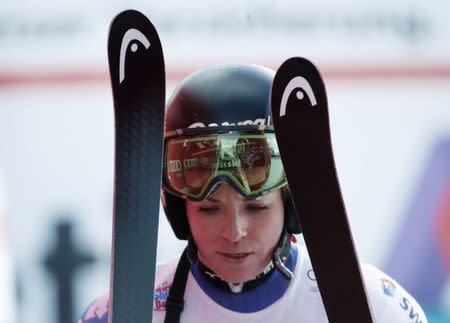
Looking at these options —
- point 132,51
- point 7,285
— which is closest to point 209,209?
point 132,51

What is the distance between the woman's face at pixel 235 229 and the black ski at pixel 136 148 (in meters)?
0.09

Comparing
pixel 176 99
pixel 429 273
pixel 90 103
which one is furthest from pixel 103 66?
pixel 176 99

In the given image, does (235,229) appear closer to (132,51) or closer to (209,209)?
(209,209)

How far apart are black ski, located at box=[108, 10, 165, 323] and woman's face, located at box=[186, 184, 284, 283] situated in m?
0.09

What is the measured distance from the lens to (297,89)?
5.34 ft

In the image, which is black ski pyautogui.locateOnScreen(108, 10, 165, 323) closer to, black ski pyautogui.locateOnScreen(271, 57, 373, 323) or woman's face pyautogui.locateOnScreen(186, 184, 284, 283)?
woman's face pyautogui.locateOnScreen(186, 184, 284, 283)

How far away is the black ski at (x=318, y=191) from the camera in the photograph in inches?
64.4

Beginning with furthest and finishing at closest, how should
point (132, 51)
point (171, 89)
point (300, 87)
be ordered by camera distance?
point (171, 89) < point (132, 51) < point (300, 87)

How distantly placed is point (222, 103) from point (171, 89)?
1.79 meters

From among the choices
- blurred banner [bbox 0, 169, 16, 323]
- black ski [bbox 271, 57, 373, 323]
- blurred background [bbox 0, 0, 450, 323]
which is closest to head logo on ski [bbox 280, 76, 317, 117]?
black ski [bbox 271, 57, 373, 323]

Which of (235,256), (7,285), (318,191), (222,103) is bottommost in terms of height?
(7,285)

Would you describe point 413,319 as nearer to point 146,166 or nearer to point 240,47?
point 146,166

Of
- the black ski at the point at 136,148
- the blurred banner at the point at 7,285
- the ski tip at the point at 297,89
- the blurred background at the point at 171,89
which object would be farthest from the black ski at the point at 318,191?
the blurred banner at the point at 7,285

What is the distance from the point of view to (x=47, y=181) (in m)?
3.67
